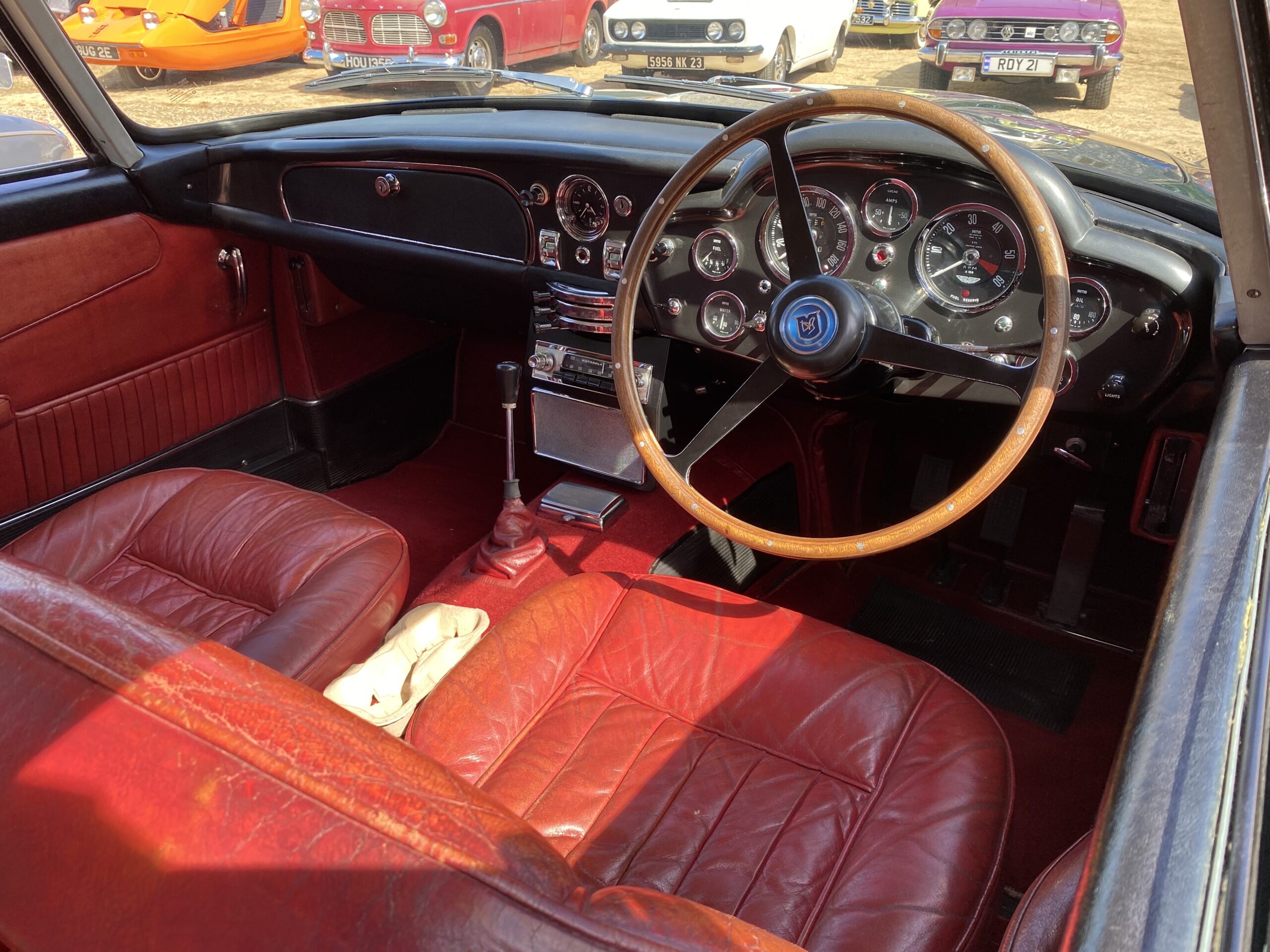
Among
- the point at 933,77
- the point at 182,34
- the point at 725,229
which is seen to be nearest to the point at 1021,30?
the point at 933,77

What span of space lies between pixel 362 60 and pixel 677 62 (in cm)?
83

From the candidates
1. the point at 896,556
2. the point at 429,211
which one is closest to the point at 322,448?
the point at 429,211

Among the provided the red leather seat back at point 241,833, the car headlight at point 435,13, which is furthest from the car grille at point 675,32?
the red leather seat back at point 241,833

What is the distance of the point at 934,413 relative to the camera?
232 centimetres

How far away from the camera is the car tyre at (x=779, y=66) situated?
8.13 ft

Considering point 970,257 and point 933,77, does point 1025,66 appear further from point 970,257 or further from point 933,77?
point 970,257

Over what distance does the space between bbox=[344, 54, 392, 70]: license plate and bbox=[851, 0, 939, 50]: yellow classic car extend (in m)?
1.22

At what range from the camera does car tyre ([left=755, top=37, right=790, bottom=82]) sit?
8.13 feet

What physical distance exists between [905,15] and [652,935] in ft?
8.07

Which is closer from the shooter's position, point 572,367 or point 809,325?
point 809,325

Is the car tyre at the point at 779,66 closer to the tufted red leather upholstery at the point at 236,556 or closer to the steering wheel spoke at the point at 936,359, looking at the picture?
the steering wheel spoke at the point at 936,359

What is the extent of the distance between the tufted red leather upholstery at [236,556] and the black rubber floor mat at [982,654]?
1.30 metres

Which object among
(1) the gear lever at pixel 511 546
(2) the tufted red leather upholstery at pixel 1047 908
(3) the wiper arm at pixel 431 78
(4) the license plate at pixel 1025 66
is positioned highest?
(4) the license plate at pixel 1025 66

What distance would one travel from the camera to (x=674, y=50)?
2672mm
